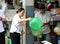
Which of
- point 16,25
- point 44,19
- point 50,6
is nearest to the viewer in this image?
point 16,25

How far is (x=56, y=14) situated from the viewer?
865 cm

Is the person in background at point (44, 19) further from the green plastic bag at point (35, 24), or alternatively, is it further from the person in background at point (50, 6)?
the person in background at point (50, 6)

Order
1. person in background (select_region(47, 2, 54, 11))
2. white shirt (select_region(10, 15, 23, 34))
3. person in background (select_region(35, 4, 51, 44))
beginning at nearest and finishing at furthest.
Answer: white shirt (select_region(10, 15, 23, 34)) → person in background (select_region(35, 4, 51, 44)) → person in background (select_region(47, 2, 54, 11))

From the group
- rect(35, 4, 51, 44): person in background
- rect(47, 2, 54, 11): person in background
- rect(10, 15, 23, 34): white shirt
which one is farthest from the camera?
rect(47, 2, 54, 11): person in background

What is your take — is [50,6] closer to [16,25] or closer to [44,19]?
[44,19]

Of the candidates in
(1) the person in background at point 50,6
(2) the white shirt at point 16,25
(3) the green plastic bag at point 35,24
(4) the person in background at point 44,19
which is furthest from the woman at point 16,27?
(1) the person in background at point 50,6

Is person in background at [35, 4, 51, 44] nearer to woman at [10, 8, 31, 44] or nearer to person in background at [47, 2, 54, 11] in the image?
person in background at [47, 2, 54, 11]

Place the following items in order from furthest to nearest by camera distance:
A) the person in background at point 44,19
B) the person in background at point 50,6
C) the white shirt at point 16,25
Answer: the person in background at point 50,6, the person in background at point 44,19, the white shirt at point 16,25

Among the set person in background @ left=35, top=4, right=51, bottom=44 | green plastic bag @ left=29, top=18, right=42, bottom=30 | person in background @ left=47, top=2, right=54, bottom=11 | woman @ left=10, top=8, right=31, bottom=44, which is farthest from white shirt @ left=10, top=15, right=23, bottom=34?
person in background @ left=47, top=2, right=54, bottom=11

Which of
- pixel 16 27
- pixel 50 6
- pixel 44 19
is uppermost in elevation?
pixel 50 6

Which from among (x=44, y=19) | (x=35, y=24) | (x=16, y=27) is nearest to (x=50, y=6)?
(x=44, y=19)

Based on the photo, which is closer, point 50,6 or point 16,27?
point 16,27

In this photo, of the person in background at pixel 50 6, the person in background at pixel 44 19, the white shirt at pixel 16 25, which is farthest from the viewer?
the person in background at pixel 50 6

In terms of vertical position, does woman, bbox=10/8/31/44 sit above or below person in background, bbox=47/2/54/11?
below
